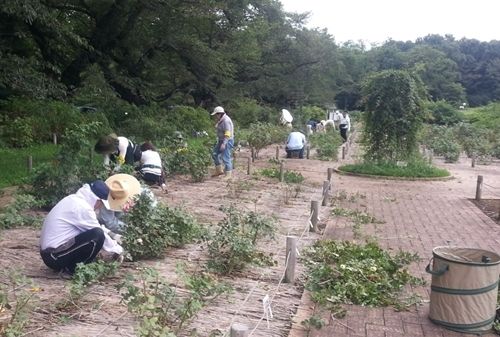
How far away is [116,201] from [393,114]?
42.4 feet

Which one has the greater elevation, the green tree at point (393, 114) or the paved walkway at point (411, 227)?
the green tree at point (393, 114)

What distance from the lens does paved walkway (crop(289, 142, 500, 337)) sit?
16.7 ft

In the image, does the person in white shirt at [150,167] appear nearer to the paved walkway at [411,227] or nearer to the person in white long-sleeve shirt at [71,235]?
the paved walkway at [411,227]

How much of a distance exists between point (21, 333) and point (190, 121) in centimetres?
2204

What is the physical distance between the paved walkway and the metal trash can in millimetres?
143

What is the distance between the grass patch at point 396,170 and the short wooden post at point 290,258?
37.5ft

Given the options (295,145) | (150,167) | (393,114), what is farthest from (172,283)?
(295,145)

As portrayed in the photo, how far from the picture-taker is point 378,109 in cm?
1775

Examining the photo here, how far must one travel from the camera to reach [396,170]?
17219mm

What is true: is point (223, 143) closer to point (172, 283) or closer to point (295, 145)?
point (172, 283)

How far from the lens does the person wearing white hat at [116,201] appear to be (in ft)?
20.5

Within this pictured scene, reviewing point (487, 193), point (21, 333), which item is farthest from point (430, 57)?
point (21, 333)

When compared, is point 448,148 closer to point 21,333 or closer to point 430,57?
point 21,333

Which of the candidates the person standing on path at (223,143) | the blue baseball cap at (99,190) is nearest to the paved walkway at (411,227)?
the blue baseball cap at (99,190)
